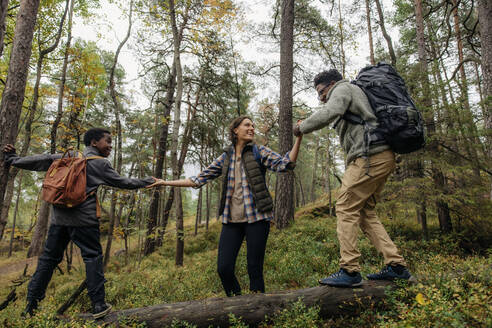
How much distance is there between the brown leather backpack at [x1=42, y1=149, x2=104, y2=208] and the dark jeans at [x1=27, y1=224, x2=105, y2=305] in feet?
1.28

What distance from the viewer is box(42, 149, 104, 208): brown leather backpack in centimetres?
311

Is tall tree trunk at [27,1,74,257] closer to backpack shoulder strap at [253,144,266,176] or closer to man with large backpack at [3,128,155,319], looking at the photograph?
man with large backpack at [3,128,155,319]

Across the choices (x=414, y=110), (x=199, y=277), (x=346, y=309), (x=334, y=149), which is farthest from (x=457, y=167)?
(x=334, y=149)

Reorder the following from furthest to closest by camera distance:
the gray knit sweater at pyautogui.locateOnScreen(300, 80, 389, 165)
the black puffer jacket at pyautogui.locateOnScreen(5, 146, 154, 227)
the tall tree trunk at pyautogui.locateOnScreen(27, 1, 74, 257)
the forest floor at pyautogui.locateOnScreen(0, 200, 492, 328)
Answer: the tall tree trunk at pyautogui.locateOnScreen(27, 1, 74, 257) → the black puffer jacket at pyautogui.locateOnScreen(5, 146, 154, 227) → the gray knit sweater at pyautogui.locateOnScreen(300, 80, 389, 165) → the forest floor at pyautogui.locateOnScreen(0, 200, 492, 328)

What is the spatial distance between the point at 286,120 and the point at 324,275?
503 centimetres

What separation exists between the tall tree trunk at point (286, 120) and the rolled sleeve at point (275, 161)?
4.87 meters

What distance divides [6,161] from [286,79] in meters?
7.22

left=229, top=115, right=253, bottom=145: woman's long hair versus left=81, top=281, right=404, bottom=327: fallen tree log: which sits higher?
left=229, top=115, right=253, bottom=145: woman's long hair

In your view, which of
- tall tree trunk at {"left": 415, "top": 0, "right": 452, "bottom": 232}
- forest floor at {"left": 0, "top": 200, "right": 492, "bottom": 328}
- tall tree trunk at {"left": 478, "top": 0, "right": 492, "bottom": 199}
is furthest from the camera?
tall tree trunk at {"left": 478, "top": 0, "right": 492, "bottom": 199}

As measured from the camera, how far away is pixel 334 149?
27484 millimetres

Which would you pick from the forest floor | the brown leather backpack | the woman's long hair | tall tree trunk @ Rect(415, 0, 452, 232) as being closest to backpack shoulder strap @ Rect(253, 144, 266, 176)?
the woman's long hair

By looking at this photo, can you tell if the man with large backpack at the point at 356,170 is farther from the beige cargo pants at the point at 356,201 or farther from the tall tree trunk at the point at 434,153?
the tall tree trunk at the point at 434,153

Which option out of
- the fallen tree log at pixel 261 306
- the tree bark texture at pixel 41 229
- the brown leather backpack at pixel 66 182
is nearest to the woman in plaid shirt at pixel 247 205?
the fallen tree log at pixel 261 306

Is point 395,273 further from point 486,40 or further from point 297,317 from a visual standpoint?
point 486,40
